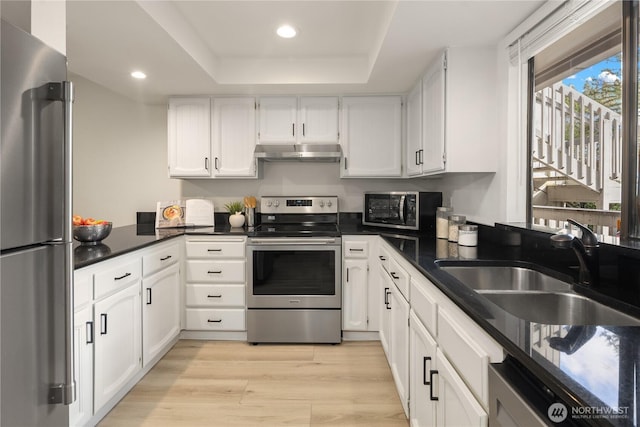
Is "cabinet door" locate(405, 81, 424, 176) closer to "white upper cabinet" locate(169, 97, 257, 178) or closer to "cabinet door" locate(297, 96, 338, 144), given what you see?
"cabinet door" locate(297, 96, 338, 144)

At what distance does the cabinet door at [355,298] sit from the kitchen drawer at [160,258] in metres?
1.35

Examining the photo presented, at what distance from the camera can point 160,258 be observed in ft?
8.20

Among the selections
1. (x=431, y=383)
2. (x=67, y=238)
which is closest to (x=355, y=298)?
(x=431, y=383)

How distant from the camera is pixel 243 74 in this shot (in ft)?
9.57

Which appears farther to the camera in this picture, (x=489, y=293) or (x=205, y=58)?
(x=205, y=58)

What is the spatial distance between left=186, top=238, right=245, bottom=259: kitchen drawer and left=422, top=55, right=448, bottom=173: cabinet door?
1.62m

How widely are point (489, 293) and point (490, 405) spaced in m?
0.68

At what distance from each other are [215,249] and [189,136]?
1.11 metres

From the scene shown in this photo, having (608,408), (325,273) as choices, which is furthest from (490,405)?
(325,273)

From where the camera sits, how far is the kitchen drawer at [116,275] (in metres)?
1.79

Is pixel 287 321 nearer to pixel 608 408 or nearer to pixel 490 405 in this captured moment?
pixel 490 405

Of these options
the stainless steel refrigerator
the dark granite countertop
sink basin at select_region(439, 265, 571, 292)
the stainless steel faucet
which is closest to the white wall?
the stainless steel refrigerator

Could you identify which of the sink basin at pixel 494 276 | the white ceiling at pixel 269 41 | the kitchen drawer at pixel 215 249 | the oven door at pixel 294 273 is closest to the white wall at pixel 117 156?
the white ceiling at pixel 269 41

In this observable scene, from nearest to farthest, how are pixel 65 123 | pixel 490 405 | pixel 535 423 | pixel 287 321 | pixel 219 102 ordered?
pixel 535 423
pixel 490 405
pixel 65 123
pixel 287 321
pixel 219 102
